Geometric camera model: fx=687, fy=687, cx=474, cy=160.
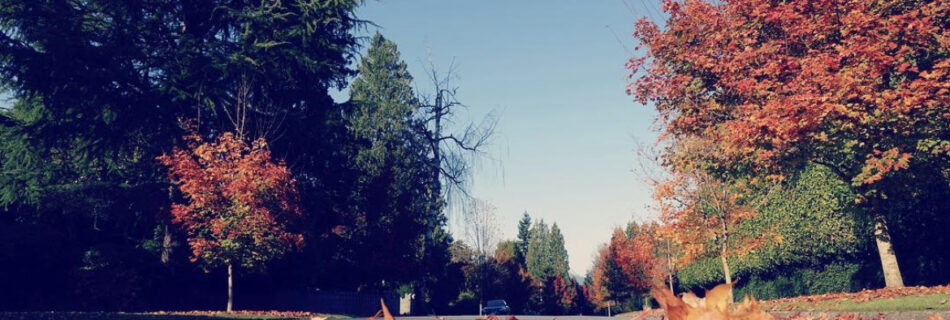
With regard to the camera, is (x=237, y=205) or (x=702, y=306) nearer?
(x=702, y=306)

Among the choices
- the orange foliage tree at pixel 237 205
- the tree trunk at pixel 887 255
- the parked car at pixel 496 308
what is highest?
the orange foliage tree at pixel 237 205

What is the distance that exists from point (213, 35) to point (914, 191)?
19.9 meters

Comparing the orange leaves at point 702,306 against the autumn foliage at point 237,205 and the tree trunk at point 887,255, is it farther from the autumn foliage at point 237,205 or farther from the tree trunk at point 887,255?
the autumn foliage at point 237,205

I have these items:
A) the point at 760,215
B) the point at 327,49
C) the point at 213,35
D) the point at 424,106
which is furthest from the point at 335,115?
the point at 760,215

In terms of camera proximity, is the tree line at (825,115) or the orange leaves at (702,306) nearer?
the orange leaves at (702,306)

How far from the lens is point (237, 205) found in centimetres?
1712

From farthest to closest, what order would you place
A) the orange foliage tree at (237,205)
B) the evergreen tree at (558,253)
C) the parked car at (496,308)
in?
the evergreen tree at (558,253) < the parked car at (496,308) < the orange foliage tree at (237,205)

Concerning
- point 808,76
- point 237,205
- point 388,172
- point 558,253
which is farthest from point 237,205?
point 558,253

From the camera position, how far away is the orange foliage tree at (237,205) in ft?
56.1

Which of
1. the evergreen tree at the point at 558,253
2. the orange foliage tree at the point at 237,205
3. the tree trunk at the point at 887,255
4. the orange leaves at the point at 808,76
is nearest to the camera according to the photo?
the orange leaves at the point at 808,76

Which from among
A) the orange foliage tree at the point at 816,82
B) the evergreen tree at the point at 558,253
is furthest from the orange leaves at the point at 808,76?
the evergreen tree at the point at 558,253

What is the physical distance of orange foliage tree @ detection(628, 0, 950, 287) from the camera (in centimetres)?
1196

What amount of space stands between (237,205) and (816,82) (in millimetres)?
13197

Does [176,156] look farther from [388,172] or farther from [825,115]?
[825,115]
